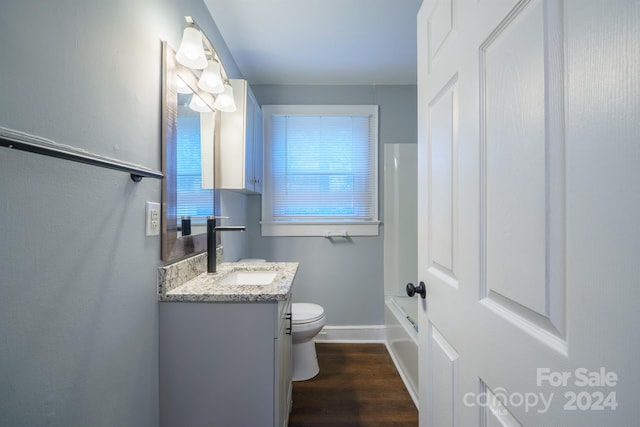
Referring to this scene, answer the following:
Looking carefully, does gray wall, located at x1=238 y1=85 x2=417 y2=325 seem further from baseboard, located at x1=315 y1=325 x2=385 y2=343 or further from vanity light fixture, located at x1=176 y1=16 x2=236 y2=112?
vanity light fixture, located at x1=176 y1=16 x2=236 y2=112

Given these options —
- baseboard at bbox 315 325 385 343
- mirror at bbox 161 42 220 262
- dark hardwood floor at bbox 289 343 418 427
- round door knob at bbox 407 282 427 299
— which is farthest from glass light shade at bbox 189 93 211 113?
baseboard at bbox 315 325 385 343

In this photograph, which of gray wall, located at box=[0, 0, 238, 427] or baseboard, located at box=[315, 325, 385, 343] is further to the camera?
baseboard, located at box=[315, 325, 385, 343]

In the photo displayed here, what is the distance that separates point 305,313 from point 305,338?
163 mm

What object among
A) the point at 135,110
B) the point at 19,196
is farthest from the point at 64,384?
the point at 135,110

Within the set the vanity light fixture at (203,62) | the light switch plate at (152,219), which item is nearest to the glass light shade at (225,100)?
the vanity light fixture at (203,62)

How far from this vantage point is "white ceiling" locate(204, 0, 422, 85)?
5.36 feet

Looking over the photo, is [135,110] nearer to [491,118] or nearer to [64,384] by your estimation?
[64,384]

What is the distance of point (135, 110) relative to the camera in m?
0.94

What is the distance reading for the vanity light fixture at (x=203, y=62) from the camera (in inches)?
44.8

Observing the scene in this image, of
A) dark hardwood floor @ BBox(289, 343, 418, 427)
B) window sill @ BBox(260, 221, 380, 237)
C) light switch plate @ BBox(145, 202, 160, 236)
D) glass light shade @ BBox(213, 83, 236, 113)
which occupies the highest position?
glass light shade @ BBox(213, 83, 236, 113)

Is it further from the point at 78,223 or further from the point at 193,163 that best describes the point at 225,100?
the point at 78,223

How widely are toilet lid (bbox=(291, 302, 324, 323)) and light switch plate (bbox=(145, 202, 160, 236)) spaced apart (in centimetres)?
111

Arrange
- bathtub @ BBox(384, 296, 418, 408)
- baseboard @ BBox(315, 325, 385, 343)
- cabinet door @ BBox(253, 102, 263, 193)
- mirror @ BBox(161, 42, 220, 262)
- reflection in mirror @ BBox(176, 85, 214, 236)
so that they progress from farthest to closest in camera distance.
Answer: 1. baseboard @ BBox(315, 325, 385, 343)
2. cabinet door @ BBox(253, 102, 263, 193)
3. bathtub @ BBox(384, 296, 418, 408)
4. reflection in mirror @ BBox(176, 85, 214, 236)
5. mirror @ BBox(161, 42, 220, 262)

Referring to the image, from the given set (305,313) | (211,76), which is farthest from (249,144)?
(305,313)
